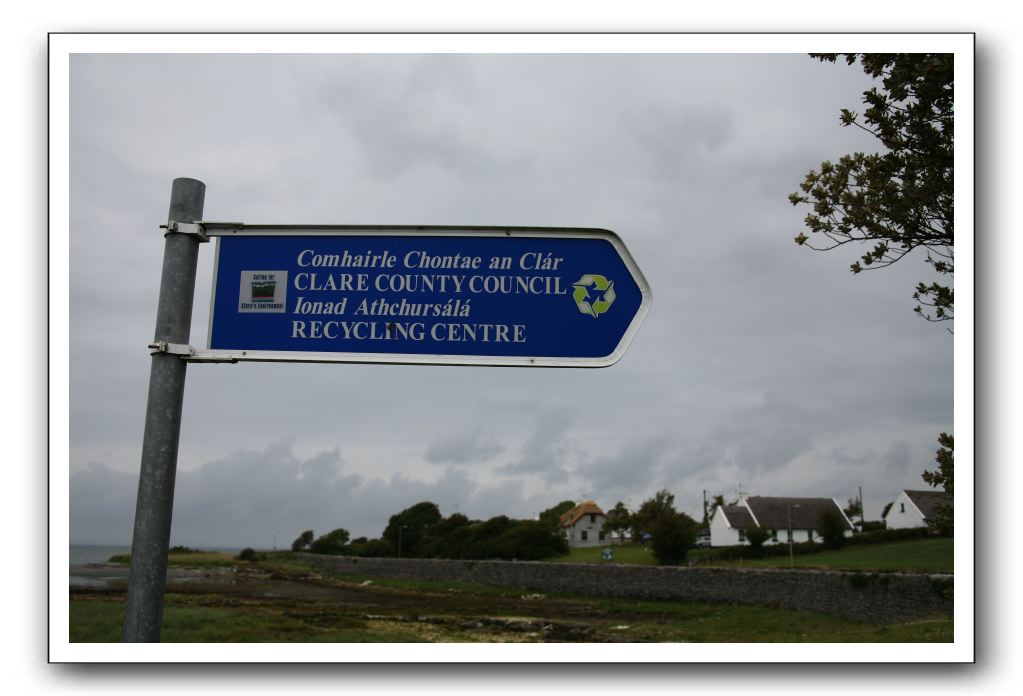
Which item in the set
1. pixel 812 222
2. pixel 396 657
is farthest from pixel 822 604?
pixel 396 657

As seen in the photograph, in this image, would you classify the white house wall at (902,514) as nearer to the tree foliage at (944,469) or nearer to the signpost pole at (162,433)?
the tree foliage at (944,469)

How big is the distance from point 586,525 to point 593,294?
74.8 metres

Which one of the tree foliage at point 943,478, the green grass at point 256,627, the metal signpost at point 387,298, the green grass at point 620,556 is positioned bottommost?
the green grass at point 620,556

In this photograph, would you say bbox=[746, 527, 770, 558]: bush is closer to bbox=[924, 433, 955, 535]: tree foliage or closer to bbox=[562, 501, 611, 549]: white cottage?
bbox=[562, 501, 611, 549]: white cottage

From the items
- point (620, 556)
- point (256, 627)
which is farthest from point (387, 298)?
point (620, 556)

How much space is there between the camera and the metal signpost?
7.62 ft

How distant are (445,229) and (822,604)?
27525 millimetres

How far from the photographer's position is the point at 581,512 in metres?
74.6

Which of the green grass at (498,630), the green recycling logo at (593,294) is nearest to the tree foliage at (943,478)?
the green recycling logo at (593,294)

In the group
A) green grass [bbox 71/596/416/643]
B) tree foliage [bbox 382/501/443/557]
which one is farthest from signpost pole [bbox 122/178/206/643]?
tree foliage [bbox 382/501/443/557]

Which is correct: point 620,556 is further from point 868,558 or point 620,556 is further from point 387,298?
point 387,298

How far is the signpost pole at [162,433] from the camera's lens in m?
2.23

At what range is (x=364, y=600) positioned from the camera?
35.5 m

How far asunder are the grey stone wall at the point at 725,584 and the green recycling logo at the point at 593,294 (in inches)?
469
